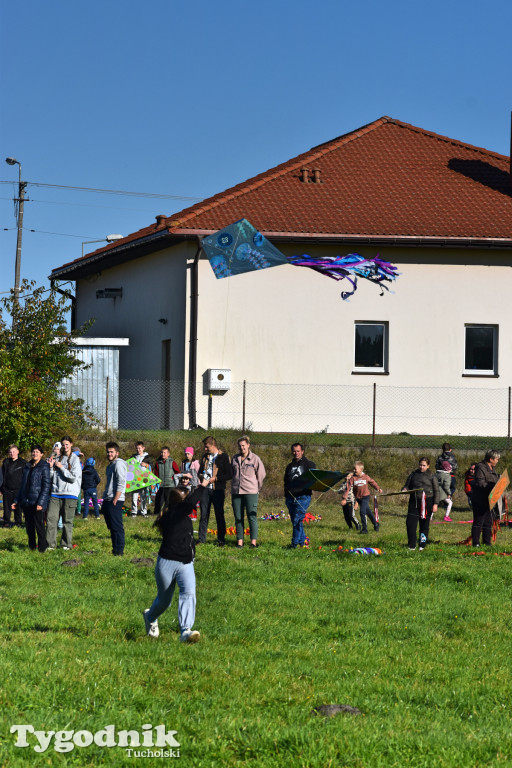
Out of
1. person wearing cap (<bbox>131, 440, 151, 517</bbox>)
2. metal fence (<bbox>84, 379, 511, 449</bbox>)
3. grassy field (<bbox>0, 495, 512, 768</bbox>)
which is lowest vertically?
grassy field (<bbox>0, 495, 512, 768</bbox>)

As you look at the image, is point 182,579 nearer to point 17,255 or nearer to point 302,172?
point 302,172

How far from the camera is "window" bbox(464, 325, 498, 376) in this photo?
2836 centimetres

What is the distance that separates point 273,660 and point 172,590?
1.31m

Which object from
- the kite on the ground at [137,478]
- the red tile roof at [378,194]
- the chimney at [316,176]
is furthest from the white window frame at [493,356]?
the kite on the ground at [137,478]

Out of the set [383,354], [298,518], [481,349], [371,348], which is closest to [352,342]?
[371,348]

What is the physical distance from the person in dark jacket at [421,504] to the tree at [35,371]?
35.5ft

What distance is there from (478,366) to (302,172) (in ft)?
26.1

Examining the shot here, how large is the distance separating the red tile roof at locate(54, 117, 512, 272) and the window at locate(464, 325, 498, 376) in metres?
2.67

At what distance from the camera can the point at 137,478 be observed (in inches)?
725

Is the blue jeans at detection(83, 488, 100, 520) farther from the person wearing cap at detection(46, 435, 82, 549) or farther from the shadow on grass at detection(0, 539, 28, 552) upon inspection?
the person wearing cap at detection(46, 435, 82, 549)

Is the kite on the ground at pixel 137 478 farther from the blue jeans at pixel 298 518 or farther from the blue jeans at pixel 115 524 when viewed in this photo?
the blue jeans at pixel 298 518

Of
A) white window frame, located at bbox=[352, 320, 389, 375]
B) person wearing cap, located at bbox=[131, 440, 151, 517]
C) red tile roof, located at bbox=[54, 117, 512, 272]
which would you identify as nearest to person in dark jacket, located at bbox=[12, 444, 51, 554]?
person wearing cap, located at bbox=[131, 440, 151, 517]

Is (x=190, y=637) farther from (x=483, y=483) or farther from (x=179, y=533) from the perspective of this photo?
(x=483, y=483)

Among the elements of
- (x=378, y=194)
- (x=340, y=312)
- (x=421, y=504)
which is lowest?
(x=421, y=504)
